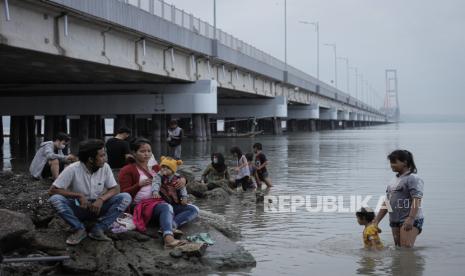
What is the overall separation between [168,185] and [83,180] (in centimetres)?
122

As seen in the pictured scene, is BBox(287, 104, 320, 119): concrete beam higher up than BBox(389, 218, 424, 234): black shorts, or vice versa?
BBox(287, 104, 320, 119): concrete beam

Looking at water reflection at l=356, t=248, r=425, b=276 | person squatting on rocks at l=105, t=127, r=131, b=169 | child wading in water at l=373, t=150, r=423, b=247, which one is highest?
person squatting on rocks at l=105, t=127, r=131, b=169

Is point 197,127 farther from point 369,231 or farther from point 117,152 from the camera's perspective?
point 369,231

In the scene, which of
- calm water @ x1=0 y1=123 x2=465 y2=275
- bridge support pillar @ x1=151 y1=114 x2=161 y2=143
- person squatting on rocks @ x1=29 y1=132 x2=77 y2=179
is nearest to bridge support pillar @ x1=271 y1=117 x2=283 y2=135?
bridge support pillar @ x1=151 y1=114 x2=161 y2=143

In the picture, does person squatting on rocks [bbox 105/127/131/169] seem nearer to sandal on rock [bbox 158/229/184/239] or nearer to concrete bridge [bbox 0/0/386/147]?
sandal on rock [bbox 158/229/184/239]

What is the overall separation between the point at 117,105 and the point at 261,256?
36.3m

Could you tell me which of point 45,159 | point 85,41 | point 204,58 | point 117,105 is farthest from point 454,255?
point 117,105

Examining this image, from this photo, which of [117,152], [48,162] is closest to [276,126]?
[48,162]

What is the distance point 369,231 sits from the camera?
9.62m

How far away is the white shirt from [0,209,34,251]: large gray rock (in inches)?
22.1

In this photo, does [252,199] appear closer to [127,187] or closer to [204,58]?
[127,187]

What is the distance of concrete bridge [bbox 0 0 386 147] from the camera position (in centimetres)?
2269

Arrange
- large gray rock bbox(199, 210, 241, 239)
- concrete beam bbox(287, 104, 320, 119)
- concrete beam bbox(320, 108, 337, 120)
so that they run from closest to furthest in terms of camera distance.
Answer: large gray rock bbox(199, 210, 241, 239)
concrete beam bbox(287, 104, 320, 119)
concrete beam bbox(320, 108, 337, 120)

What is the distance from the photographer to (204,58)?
42156 millimetres
